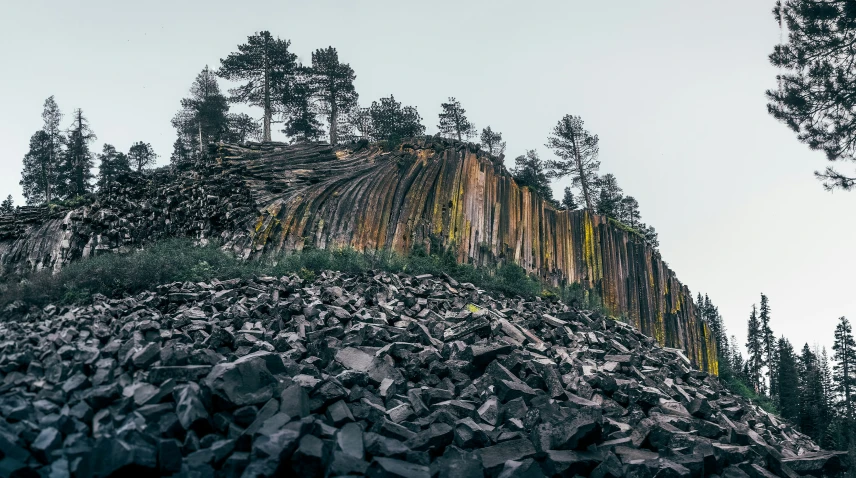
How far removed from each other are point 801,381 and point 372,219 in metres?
40.6

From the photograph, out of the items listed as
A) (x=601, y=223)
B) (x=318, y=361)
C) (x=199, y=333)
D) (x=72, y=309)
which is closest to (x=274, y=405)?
(x=318, y=361)

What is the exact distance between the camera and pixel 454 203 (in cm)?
2142

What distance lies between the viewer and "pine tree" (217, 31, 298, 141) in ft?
113

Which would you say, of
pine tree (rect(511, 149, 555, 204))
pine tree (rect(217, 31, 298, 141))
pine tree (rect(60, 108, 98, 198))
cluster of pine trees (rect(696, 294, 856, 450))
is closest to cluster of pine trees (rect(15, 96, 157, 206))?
pine tree (rect(60, 108, 98, 198))

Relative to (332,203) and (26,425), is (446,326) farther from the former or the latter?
(332,203)

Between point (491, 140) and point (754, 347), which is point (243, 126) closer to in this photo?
point (491, 140)

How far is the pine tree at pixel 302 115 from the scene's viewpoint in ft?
115

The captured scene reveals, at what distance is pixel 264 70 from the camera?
1374 inches

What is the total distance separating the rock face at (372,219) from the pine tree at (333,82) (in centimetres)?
1045

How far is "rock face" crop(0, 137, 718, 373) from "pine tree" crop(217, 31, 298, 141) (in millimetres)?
10644

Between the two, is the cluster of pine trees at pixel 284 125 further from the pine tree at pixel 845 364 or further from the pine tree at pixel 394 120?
the pine tree at pixel 845 364

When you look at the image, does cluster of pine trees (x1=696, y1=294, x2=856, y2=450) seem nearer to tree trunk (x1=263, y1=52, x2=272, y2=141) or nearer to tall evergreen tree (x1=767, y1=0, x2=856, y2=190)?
tall evergreen tree (x1=767, y1=0, x2=856, y2=190)

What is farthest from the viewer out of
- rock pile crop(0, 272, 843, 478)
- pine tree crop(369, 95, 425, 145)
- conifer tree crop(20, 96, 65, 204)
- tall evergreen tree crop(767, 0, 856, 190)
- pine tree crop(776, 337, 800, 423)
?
conifer tree crop(20, 96, 65, 204)

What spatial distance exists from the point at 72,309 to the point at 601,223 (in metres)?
20.3
